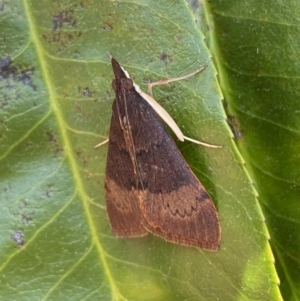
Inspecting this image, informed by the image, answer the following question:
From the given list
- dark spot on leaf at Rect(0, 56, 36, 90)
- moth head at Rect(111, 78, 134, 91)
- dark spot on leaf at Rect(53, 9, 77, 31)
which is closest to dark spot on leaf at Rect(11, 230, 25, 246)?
dark spot on leaf at Rect(0, 56, 36, 90)

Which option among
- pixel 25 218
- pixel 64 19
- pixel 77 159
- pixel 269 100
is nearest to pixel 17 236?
pixel 25 218

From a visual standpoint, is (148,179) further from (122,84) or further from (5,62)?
(5,62)

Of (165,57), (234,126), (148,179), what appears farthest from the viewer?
(148,179)

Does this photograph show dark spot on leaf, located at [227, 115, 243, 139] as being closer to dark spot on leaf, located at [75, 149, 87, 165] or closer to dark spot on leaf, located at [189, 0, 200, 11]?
dark spot on leaf, located at [189, 0, 200, 11]

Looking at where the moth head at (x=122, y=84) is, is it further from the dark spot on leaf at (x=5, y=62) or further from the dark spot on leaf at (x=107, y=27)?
the dark spot on leaf at (x=5, y=62)

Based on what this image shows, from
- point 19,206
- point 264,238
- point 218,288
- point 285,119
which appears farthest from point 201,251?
point 19,206

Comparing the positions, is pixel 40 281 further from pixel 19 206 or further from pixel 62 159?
pixel 62 159

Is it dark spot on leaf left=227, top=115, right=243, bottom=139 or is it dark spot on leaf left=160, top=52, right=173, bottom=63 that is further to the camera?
dark spot on leaf left=227, top=115, right=243, bottom=139
